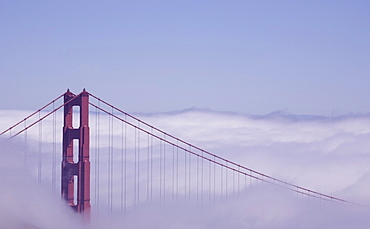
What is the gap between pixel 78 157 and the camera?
38.4 m

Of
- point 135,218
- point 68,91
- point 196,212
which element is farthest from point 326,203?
point 68,91

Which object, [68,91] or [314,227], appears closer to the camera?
[68,91]

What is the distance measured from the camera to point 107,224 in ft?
204

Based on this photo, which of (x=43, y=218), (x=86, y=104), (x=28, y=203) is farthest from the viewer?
(x=28, y=203)

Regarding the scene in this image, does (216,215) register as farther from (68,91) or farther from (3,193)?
(68,91)

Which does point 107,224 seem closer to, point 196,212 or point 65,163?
point 65,163

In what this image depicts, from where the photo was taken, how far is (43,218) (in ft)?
200

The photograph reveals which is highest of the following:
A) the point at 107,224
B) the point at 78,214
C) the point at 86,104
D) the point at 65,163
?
the point at 86,104

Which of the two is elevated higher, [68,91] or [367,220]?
[68,91]

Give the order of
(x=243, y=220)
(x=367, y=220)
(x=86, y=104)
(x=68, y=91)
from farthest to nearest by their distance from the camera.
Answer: (x=243, y=220) < (x=367, y=220) < (x=68, y=91) < (x=86, y=104)

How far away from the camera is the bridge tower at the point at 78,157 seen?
124ft

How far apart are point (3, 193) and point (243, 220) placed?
110445mm

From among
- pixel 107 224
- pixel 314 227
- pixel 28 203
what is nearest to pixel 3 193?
pixel 28 203

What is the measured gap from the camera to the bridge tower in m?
37.7
